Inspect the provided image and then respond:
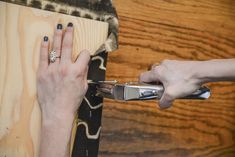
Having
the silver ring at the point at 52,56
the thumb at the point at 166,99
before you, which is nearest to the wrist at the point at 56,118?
the silver ring at the point at 52,56

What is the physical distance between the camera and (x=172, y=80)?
86cm

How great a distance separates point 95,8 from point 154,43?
0.29m

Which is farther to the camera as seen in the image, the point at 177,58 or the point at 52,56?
the point at 177,58

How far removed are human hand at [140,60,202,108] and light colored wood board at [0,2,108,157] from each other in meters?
0.29

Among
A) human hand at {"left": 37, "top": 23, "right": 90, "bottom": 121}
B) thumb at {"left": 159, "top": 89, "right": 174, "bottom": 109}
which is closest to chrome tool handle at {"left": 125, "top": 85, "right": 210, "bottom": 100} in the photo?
thumb at {"left": 159, "top": 89, "right": 174, "bottom": 109}

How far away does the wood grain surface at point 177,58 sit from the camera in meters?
1.11

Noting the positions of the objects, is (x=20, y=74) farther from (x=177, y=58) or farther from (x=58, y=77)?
(x=177, y=58)

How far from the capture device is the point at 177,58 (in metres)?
1.21

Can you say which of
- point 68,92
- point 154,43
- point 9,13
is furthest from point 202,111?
point 9,13

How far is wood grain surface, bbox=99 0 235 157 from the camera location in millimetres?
1114

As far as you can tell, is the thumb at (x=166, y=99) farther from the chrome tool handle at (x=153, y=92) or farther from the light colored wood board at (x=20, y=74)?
the light colored wood board at (x=20, y=74)

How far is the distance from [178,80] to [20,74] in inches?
14.4

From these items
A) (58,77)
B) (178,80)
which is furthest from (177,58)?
(58,77)

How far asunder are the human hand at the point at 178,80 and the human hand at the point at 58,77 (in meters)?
0.20
